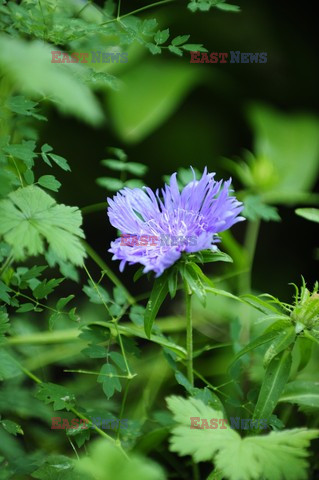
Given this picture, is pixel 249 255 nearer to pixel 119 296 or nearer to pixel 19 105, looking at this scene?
pixel 119 296

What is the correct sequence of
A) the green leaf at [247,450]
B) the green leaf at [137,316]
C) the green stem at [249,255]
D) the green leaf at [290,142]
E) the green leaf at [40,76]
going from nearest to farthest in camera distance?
1. the green leaf at [40,76]
2. the green leaf at [247,450]
3. the green leaf at [137,316]
4. the green stem at [249,255]
5. the green leaf at [290,142]

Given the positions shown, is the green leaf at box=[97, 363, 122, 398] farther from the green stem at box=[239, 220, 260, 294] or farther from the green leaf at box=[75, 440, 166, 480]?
the green stem at box=[239, 220, 260, 294]

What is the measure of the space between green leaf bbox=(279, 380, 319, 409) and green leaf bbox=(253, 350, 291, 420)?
104 millimetres

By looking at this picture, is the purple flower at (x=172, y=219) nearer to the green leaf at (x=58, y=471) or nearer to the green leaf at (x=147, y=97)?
the green leaf at (x=58, y=471)

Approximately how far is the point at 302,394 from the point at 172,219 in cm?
38

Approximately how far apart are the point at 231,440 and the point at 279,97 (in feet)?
6.25

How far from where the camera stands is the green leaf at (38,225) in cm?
74

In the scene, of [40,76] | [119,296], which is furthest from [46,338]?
[40,76]

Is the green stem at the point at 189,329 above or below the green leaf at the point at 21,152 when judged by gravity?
below

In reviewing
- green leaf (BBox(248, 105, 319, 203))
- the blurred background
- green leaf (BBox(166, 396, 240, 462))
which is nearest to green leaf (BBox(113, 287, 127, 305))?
green leaf (BBox(166, 396, 240, 462))

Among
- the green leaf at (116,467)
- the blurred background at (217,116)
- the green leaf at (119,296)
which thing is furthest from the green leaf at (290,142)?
the green leaf at (116,467)

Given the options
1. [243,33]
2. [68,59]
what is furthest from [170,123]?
[68,59]

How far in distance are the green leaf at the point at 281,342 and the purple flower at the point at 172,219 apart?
0.17m

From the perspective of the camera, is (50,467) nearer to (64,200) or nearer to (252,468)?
(252,468)
